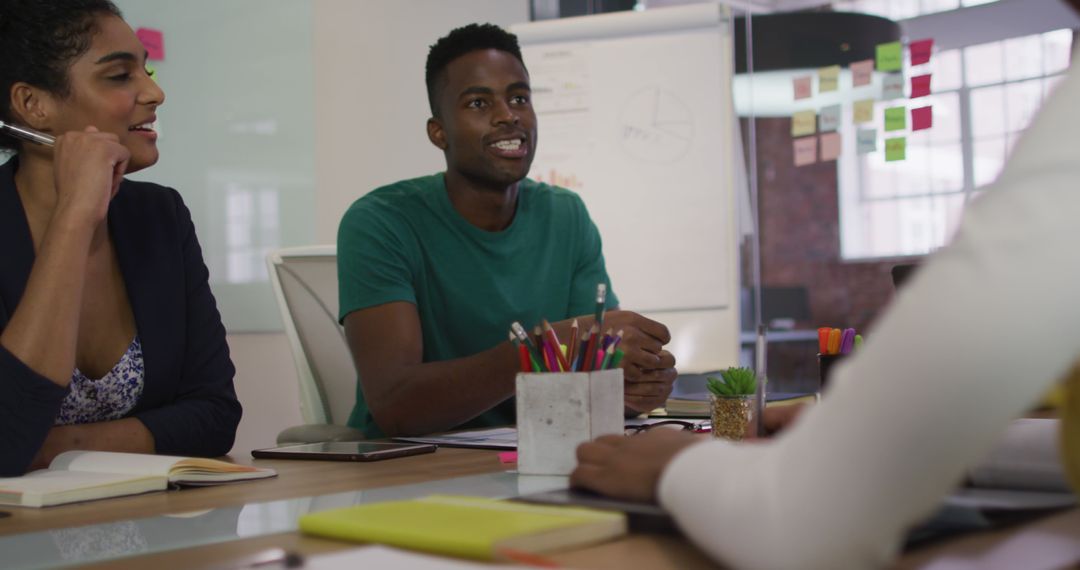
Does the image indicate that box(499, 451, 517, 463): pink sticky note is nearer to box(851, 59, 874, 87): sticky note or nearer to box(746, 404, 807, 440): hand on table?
box(746, 404, 807, 440): hand on table

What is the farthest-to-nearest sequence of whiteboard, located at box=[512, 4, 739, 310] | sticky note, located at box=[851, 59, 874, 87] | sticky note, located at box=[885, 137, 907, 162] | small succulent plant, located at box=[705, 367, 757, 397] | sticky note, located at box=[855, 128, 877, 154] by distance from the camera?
sticky note, located at box=[851, 59, 874, 87]
sticky note, located at box=[855, 128, 877, 154]
sticky note, located at box=[885, 137, 907, 162]
whiteboard, located at box=[512, 4, 739, 310]
small succulent plant, located at box=[705, 367, 757, 397]

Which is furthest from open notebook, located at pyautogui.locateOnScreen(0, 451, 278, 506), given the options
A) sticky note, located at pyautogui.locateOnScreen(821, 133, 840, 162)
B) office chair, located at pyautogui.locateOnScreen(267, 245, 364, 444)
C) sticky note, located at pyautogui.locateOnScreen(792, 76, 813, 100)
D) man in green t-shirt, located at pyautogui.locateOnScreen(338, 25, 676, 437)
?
sticky note, located at pyautogui.locateOnScreen(792, 76, 813, 100)

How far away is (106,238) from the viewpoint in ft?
5.19

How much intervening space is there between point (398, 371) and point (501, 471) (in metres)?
0.61

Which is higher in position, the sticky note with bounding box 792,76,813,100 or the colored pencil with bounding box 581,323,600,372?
the sticky note with bounding box 792,76,813,100

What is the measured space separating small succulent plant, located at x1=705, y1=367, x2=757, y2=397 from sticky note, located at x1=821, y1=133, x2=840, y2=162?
123 inches

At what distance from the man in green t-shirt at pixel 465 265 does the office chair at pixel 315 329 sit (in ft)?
0.59

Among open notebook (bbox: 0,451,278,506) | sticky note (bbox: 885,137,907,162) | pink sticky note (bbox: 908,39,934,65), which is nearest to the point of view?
open notebook (bbox: 0,451,278,506)

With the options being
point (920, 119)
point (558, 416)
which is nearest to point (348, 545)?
point (558, 416)

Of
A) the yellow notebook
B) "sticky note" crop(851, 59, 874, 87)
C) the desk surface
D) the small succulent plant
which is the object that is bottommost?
the desk surface

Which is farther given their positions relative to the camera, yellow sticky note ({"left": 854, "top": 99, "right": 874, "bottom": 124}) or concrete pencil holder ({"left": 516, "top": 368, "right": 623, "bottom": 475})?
yellow sticky note ({"left": 854, "top": 99, "right": 874, "bottom": 124})

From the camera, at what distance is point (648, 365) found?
1508mm

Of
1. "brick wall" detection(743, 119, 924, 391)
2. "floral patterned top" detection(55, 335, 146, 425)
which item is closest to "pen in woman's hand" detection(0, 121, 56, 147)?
"floral patterned top" detection(55, 335, 146, 425)

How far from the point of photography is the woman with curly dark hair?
54.0 inches
